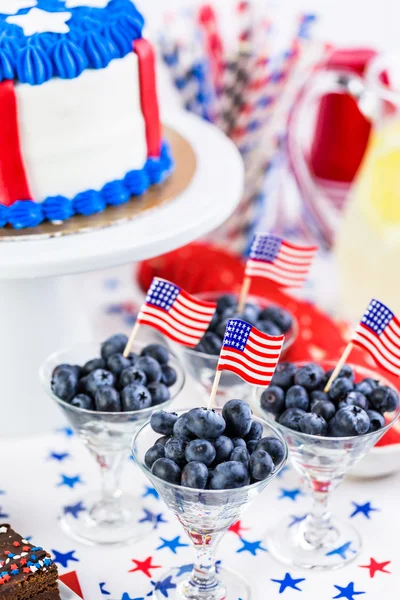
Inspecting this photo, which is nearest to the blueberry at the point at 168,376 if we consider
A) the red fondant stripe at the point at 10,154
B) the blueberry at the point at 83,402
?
the blueberry at the point at 83,402

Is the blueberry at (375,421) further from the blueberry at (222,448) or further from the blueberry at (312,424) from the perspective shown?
the blueberry at (222,448)

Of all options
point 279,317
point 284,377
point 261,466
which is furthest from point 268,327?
point 261,466

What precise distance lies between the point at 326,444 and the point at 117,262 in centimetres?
37

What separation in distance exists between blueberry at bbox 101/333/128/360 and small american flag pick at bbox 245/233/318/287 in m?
0.22

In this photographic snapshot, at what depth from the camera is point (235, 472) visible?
968 mm

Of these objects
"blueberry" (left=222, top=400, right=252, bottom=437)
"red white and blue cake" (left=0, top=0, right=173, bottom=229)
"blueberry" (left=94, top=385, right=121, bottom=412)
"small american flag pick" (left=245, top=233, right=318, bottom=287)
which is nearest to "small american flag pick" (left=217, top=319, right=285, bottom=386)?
"blueberry" (left=222, top=400, right=252, bottom=437)

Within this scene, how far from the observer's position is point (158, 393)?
1.16m

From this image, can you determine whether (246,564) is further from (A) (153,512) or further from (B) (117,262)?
(B) (117,262)

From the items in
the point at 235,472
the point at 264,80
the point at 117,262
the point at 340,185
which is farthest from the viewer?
the point at 340,185

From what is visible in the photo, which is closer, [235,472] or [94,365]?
[235,472]

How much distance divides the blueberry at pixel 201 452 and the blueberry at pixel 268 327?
391 millimetres

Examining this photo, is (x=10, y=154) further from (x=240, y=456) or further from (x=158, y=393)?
(x=240, y=456)

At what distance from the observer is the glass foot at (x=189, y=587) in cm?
111

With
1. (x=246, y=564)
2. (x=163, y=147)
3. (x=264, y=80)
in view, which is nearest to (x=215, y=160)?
(x=163, y=147)
